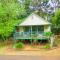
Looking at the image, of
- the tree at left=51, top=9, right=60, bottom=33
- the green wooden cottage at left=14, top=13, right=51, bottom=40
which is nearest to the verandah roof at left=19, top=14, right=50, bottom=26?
the green wooden cottage at left=14, top=13, right=51, bottom=40

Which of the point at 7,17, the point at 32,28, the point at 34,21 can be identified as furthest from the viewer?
the point at 32,28

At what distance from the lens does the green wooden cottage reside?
27530 millimetres

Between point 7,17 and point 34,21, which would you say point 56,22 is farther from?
point 7,17

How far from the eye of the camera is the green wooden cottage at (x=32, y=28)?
90.3ft

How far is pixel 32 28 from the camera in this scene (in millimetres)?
29703

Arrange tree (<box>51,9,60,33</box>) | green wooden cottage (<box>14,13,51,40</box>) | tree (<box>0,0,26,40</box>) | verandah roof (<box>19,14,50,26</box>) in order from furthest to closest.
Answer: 1. tree (<box>51,9,60,33</box>)
2. verandah roof (<box>19,14,50,26</box>)
3. tree (<box>0,0,26,40</box>)
4. green wooden cottage (<box>14,13,51,40</box>)

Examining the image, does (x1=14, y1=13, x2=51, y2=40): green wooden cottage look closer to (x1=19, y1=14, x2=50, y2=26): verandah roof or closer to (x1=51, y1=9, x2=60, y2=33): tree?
(x1=19, y1=14, x2=50, y2=26): verandah roof

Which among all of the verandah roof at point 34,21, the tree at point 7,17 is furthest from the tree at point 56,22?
the tree at point 7,17

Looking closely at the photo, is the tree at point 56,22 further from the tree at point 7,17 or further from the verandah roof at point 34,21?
the tree at point 7,17

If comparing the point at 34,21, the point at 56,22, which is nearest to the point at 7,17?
the point at 34,21

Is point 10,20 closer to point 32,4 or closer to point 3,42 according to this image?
point 3,42

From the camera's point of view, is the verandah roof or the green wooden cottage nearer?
the green wooden cottage

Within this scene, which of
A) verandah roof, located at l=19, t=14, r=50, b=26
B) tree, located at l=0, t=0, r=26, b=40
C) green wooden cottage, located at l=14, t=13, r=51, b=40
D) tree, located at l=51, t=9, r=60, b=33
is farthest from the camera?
tree, located at l=51, t=9, r=60, b=33

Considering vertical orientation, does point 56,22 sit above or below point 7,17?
below
